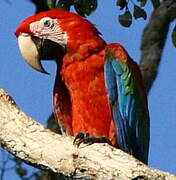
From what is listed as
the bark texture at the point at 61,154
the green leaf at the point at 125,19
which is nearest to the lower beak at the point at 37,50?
the green leaf at the point at 125,19

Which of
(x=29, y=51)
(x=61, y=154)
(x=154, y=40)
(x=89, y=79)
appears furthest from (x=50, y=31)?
(x=61, y=154)

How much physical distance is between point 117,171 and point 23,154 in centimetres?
34

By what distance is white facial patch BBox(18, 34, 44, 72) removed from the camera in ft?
12.7

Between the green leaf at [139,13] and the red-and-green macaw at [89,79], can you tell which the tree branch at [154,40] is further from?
the red-and-green macaw at [89,79]

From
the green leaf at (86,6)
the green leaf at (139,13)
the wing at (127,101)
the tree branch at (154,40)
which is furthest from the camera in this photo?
the tree branch at (154,40)

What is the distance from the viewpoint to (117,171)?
2.63 meters

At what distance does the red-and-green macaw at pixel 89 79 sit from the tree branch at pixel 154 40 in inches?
31.3

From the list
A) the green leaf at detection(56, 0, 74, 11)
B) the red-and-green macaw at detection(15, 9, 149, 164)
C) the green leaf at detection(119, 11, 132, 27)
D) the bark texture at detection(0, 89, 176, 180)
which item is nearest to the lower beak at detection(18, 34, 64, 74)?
the red-and-green macaw at detection(15, 9, 149, 164)

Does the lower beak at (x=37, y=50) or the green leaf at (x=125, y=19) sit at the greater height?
the green leaf at (x=125, y=19)

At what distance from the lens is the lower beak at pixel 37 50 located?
388 cm

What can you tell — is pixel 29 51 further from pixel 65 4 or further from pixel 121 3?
pixel 121 3

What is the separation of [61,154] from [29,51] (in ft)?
4.08

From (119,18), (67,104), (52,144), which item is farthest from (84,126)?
(52,144)

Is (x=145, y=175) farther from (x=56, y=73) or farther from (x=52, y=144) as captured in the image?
(x=56, y=73)
